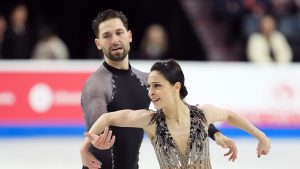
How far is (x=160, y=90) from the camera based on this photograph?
3709 millimetres

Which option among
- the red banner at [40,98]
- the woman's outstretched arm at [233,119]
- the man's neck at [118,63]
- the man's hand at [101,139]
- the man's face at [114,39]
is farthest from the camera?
the red banner at [40,98]

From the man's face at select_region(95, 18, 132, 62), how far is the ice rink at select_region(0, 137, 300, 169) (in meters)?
2.60

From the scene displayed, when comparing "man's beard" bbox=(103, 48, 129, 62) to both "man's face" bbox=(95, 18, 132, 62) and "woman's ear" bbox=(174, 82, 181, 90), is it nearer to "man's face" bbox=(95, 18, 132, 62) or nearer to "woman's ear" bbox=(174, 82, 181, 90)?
"man's face" bbox=(95, 18, 132, 62)

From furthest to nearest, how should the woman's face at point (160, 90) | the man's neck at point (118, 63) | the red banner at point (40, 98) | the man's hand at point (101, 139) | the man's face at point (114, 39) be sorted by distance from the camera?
1. the red banner at point (40, 98)
2. the man's neck at point (118, 63)
3. the man's face at point (114, 39)
4. the woman's face at point (160, 90)
5. the man's hand at point (101, 139)

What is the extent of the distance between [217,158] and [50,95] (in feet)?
9.50

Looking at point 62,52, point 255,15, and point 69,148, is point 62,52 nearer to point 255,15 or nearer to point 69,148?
point 69,148

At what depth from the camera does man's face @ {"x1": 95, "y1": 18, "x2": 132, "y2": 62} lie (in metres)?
4.20

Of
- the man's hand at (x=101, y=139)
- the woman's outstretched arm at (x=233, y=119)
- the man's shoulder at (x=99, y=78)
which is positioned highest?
the man's shoulder at (x=99, y=78)

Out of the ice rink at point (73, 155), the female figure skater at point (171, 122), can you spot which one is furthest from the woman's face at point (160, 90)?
the ice rink at point (73, 155)

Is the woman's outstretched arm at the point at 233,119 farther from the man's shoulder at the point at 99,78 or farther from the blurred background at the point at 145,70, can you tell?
the blurred background at the point at 145,70

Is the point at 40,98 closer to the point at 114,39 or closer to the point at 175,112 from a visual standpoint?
the point at 114,39

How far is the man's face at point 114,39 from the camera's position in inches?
165

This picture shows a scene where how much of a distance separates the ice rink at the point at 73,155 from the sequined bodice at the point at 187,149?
2861 mm

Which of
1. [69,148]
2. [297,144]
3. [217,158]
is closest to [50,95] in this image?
[69,148]
